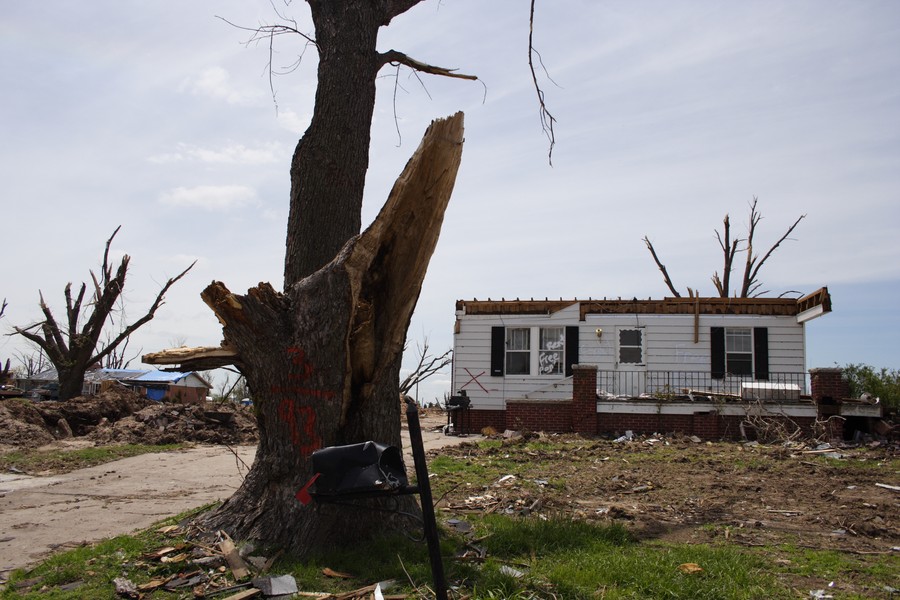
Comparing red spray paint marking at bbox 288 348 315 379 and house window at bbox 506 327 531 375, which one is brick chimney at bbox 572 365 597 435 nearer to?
house window at bbox 506 327 531 375

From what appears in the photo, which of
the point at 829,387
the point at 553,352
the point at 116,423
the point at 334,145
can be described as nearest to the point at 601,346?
the point at 553,352

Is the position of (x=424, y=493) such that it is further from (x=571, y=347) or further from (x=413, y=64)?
(x=571, y=347)

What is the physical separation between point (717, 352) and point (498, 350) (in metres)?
6.18

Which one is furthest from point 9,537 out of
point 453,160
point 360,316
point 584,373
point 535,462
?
point 584,373

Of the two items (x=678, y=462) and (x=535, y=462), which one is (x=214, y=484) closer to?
(x=535, y=462)

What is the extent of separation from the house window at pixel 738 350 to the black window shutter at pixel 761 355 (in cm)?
12

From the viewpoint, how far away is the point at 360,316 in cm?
554

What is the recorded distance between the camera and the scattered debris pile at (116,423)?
16.9m

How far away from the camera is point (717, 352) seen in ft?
64.6

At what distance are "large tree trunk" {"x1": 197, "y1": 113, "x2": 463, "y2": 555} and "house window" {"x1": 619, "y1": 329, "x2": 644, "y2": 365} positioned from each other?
50.7 feet

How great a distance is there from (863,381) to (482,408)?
12295 mm

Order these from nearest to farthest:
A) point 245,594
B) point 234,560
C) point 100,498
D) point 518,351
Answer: point 245,594 < point 234,560 < point 100,498 < point 518,351

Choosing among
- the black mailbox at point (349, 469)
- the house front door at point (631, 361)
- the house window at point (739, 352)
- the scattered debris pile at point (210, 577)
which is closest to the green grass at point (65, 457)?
the scattered debris pile at point (210, 577)

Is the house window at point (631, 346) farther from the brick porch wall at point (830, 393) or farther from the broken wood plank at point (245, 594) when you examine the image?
the broken wood plank at point (245, 594)
